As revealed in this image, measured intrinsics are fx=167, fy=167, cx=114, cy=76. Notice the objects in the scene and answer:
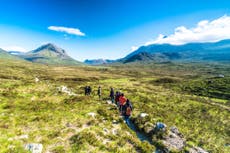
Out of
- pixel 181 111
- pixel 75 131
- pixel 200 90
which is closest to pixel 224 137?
pixel 181 111

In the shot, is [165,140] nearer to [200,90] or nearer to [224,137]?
[224,137]

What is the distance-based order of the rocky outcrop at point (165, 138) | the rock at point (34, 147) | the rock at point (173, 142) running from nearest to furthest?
1. the rock at point (34, 147)
2. the rocky outcrop at point (165, 138)
3. the rock at point (173, 142)

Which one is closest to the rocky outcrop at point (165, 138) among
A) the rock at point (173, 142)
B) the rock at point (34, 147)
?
the rock at point (173, 142)

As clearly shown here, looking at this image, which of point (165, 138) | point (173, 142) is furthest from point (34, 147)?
point (173, 142)

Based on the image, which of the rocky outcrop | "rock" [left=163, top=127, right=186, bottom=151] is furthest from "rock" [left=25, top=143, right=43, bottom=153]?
"rock" [left=163, top=127, right=186, bottom=151]

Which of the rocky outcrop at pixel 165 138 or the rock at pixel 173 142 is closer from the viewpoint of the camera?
the rocky outcrop at pixel 165 138

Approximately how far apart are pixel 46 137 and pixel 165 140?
11.7 meters

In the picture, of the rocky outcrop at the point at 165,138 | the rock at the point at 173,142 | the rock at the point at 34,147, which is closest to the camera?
the rock at the point at 34,147

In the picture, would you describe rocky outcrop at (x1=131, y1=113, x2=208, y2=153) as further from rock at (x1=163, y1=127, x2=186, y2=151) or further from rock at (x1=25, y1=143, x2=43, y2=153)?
rock at (x1=25, y1=143, x2=43, y2=153)

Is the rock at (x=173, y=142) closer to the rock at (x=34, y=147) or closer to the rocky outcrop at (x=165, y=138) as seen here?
Result: the rocky outcrop at (x=165, y=138)

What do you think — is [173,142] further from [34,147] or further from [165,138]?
[34,147]

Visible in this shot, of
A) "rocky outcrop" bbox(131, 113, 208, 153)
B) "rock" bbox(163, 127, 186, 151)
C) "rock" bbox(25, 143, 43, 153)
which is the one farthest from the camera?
"rock" bbox(163, 127, 186, 151)

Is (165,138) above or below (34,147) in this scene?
below

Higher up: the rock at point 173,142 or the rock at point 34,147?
the rock at point 34,147
